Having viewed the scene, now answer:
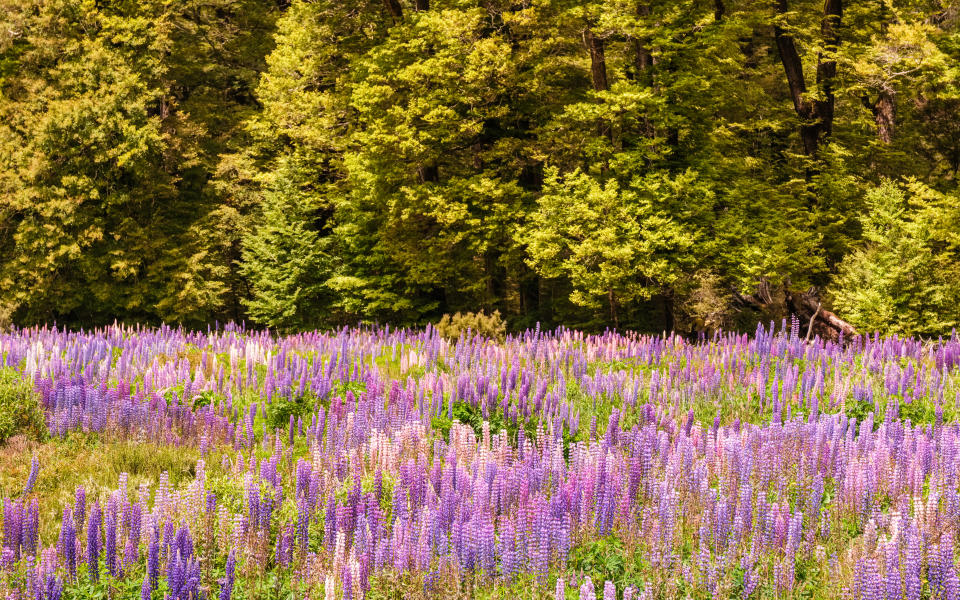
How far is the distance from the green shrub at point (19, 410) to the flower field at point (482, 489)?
11 centimetres

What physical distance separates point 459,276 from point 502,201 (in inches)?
107

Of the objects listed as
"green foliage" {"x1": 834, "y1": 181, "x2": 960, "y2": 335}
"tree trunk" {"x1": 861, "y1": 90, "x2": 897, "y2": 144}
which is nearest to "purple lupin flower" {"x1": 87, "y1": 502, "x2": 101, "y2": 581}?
"green foliage" {"x1": 834, "y1": 181, "x2": 960, "y2": 335}

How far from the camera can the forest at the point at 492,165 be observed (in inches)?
819

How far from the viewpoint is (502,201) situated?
23.8 metres

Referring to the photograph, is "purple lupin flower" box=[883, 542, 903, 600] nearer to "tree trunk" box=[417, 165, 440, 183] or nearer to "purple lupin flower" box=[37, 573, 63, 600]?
"purple lupin flower" box=[37, 573, 63, 600]

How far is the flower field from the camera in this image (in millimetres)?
4441

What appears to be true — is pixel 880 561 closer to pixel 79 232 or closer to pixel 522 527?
pixel 522 527

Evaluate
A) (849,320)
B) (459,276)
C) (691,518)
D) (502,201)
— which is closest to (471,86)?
(502,201)

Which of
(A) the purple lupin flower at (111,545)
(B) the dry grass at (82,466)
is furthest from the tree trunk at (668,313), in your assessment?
(A) the purple lupin flower at (111,545)

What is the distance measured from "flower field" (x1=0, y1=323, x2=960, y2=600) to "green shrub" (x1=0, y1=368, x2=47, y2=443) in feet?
0.35

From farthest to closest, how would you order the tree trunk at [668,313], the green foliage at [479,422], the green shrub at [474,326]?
1. the tree trunk at [668,313]
2. the green shrub at [474,326]
3. the green foliage at [479,422]

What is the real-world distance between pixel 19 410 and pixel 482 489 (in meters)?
5.98

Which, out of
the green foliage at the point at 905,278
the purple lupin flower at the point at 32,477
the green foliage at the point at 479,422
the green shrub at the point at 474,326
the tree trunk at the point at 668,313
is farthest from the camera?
the tree trunk at the point at 668,313

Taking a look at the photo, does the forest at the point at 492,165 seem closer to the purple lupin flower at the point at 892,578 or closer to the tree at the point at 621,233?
the tree at the point at 621,233
